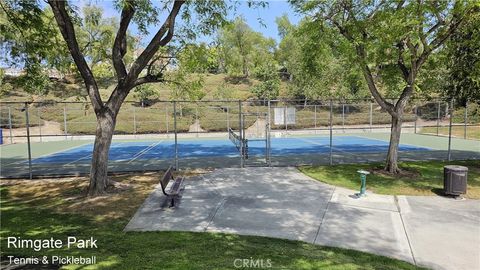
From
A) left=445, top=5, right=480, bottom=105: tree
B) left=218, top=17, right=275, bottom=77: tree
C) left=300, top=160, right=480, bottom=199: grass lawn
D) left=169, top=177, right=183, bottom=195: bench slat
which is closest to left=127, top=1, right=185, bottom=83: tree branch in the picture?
left=169, top=177, right=183, bottom=195: bench slat

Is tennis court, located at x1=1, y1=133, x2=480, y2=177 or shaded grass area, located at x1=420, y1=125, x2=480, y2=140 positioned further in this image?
shaded grass area, located at x1=420, y1=125, x2=480, y2=140

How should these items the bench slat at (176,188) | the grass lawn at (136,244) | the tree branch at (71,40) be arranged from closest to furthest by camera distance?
the grass lawn at (136,244)
the bench slat at (176,188)
the tree branch at (71,40)

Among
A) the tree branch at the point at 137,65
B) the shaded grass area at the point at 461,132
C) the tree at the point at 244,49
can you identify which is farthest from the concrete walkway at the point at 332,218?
the tree at the point at 244,49

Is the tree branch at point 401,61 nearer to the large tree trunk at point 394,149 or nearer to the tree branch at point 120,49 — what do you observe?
the large tree trunk at point 394,149

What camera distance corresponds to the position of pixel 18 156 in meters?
20.3

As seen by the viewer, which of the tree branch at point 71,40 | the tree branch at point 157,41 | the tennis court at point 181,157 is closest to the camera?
the tree branch at point 71,40

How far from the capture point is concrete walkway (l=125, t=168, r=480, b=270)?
22.5ft

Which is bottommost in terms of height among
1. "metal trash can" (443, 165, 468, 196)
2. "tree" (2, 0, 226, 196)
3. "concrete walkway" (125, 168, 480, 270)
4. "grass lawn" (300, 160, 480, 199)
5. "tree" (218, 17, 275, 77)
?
"concrete walkway" (125, 168, 480, 270)

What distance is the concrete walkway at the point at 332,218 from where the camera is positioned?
6863mm

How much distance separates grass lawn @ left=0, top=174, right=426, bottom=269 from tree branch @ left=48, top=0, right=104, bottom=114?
2975mm

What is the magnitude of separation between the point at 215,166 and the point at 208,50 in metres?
4.79

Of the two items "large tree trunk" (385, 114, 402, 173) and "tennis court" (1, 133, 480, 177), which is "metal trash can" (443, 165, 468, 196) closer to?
"large tree trunk" (385, 114, 402, 173)

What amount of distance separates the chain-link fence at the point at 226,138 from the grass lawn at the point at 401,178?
57.0 inches

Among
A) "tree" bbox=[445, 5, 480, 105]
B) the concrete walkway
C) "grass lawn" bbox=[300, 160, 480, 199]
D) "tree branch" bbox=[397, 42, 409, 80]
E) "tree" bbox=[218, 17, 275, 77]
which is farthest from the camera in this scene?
"tree" bbox=[218, 17, 275, 77]
